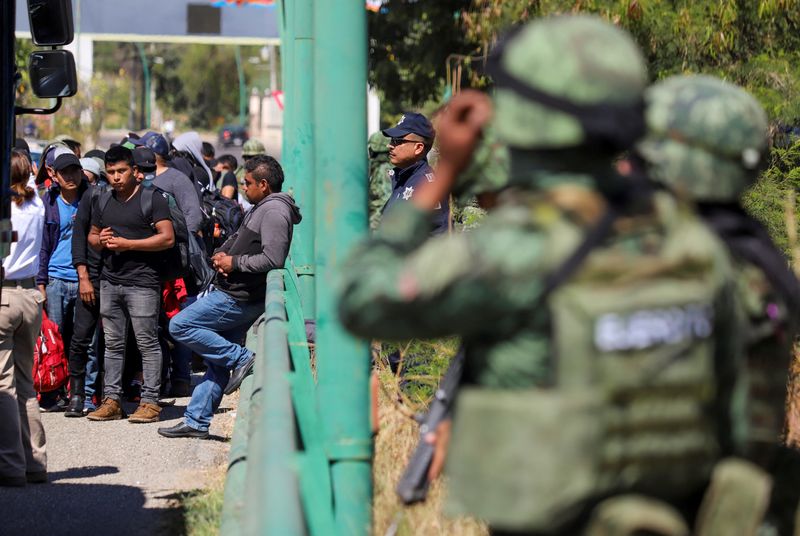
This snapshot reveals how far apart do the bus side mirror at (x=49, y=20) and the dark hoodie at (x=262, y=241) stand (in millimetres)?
1998

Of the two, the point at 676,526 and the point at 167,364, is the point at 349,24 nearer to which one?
the point at 676,526

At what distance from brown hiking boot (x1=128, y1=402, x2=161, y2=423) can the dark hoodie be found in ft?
4.64

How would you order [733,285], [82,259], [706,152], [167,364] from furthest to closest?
[167,364] → [82,259] → [706,152] → [733,285]

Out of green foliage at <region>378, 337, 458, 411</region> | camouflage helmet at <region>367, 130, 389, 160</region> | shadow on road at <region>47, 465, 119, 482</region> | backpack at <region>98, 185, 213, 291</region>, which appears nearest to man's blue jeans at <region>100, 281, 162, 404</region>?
backpack at <region>98, 185, 213, 291</region>

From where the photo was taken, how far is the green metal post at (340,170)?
410 cm

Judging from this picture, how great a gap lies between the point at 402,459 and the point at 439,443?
2484 mm

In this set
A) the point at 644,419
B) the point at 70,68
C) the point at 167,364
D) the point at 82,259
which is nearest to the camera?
the point at 644,419

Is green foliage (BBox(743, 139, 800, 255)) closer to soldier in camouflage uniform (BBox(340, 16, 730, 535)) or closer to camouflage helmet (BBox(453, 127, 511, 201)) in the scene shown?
camouflage helmet (BBox(453, 127, 511, 201))

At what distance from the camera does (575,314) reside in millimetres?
2443

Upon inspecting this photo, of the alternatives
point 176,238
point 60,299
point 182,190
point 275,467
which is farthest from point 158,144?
point 275,467

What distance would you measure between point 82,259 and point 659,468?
7.56 meters

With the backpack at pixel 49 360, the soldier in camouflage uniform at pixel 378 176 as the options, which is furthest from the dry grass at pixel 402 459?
the soldier in camouflage uniform at pixel 378 176

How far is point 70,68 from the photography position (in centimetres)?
692

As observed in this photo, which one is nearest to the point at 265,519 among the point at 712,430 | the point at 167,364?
the point at 712,430
